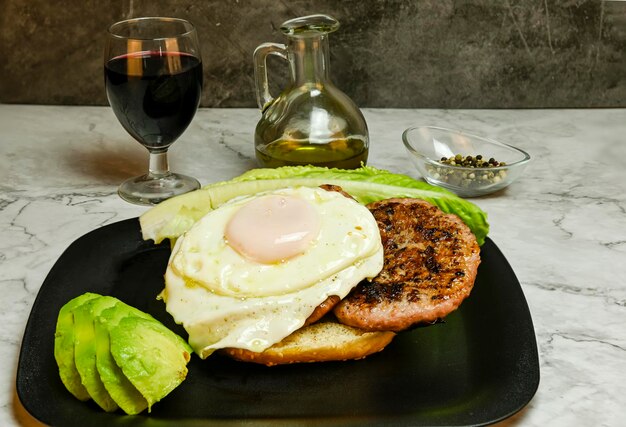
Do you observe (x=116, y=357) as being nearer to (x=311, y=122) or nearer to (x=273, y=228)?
(x=273, y=228)

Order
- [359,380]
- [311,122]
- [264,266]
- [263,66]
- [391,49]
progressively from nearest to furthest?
1. [359,380]
2. [264,266]
3. [311,122]
4. [263,66]
5. [391,49]

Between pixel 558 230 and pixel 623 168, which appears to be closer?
pixel 558 230

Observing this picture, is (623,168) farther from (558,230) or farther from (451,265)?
(451,265)

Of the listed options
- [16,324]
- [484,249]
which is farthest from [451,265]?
[16,324]

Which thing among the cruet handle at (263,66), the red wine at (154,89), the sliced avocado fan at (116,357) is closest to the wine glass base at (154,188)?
the red wine at (154,89)

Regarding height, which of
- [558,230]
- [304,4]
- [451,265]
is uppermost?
[304,4]

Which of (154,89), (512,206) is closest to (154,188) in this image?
(154,89)

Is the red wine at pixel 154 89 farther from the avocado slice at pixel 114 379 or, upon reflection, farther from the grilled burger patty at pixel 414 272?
the avocado slice at pixel 114 379
